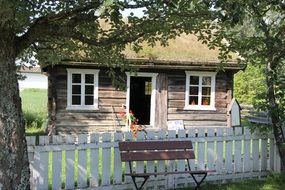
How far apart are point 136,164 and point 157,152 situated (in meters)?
0.42

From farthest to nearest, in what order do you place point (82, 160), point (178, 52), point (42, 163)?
1. point (178, 52)
2. point (82, 160)
3. point (42, 163)

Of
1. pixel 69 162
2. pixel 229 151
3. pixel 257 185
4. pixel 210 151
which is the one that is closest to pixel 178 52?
pixel 229 151

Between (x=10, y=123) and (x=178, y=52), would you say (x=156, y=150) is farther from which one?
(x=178, y=52)

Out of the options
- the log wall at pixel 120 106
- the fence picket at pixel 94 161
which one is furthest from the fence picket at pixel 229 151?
the log wall at pixel 120 106

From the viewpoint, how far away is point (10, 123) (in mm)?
5672

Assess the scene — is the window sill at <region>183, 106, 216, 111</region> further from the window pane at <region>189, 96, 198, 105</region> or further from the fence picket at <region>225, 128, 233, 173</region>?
the fence picket at <region>225, 128, 233, 173</region>

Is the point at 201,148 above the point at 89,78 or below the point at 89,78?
below

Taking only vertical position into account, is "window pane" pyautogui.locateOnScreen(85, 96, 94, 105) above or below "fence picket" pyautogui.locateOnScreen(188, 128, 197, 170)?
above

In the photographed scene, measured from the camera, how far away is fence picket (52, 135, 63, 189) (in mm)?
6922

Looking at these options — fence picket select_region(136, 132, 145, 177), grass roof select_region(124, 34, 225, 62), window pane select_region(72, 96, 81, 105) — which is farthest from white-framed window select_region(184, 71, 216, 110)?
fence picket select_region(136, 132, 145, 177)

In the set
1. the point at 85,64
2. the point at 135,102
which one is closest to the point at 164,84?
the point at 85,64

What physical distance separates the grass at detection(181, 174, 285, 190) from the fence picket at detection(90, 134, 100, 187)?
182 centimetres

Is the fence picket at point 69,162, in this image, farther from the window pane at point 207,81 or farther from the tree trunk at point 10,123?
the window pane at point 207,81

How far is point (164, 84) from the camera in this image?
669 inches
